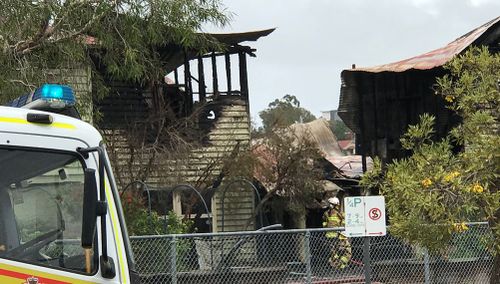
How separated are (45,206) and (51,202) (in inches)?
1.6

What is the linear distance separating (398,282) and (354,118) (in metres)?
8.74

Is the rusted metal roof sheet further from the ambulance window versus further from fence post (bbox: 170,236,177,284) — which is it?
the ambulance window

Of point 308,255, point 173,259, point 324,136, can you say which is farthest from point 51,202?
point 324,136

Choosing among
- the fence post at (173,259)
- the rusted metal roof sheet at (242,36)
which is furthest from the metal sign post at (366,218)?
the rusted metal roof sheet at (242,36)

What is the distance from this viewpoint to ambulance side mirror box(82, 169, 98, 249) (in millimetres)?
3420

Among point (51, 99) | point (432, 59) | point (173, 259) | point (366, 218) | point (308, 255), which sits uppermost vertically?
point (432, 59)

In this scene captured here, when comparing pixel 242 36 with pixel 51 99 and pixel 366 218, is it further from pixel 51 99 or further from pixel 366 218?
pixel 51 99

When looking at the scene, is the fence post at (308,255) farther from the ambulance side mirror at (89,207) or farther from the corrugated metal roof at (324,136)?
the corrugated metal roof at (324,136)

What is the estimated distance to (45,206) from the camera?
3.64 meters

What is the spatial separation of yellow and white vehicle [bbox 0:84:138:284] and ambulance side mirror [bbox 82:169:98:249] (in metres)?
0.04

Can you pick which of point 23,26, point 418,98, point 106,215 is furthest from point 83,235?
point 418,98

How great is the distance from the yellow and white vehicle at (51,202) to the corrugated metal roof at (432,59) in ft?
37.9

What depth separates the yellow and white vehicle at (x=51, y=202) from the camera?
3.54 meters

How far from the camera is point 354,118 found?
60.9 ft
